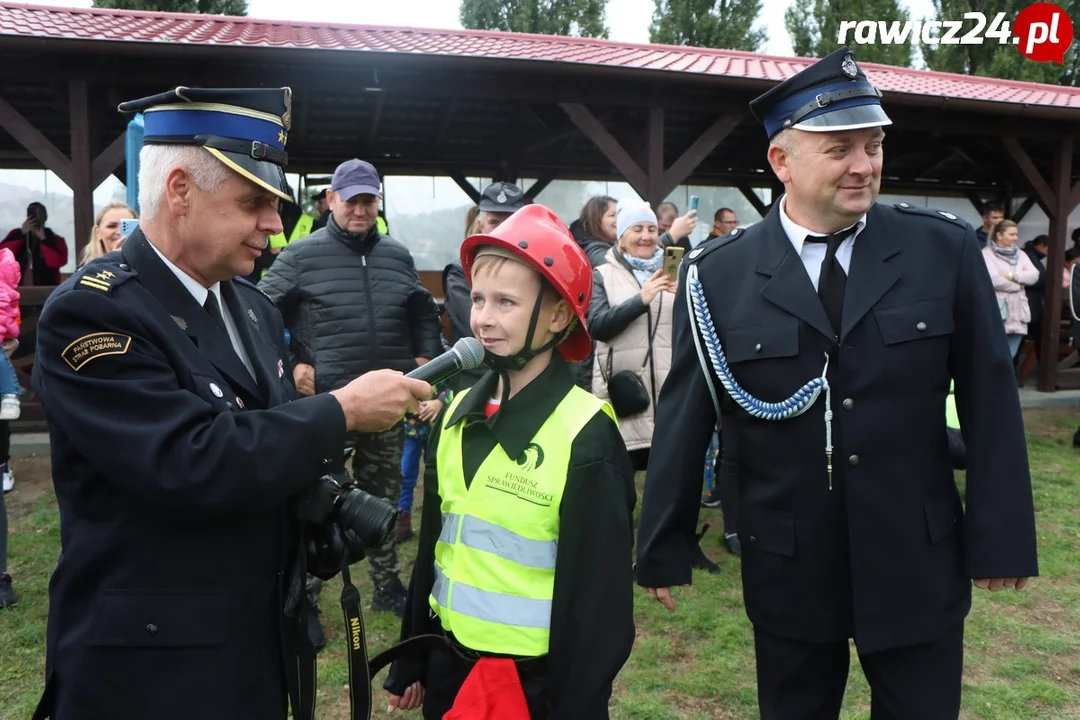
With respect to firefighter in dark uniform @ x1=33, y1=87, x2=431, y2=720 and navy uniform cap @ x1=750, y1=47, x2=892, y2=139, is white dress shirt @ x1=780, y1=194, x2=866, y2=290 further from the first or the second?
firefighter in dark uniform @ x1=33, y1=87, x2=431, y2=720

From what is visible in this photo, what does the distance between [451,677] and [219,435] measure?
33.5 inches

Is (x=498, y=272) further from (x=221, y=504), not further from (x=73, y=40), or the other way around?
(x=73, y=40)

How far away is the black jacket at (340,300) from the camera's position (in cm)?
386

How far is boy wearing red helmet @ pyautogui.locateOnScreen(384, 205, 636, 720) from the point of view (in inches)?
69.1

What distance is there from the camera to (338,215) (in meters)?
3.90

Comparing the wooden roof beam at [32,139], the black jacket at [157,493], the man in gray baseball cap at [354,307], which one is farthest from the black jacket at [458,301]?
the wooden roof beam at [32,139]

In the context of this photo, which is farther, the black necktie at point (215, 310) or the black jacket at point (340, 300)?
the black jacket at point (340, 300)

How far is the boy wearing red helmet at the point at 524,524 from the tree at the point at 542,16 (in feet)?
85.4

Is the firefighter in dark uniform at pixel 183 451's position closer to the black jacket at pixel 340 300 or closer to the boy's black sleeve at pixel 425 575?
the boy's black sleeve at pixel 425 575

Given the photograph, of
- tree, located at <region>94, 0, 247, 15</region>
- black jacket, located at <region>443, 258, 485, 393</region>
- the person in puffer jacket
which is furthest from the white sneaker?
tree, located at <region>94, 0, 247, 15</region>

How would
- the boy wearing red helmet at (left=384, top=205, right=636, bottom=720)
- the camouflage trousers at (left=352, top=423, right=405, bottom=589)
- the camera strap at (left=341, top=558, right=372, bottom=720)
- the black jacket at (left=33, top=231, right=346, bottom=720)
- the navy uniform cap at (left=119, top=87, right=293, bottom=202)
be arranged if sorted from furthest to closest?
the camouflage trousers at (left=352, top=423, right=405, bottom=589), the boy wearing red helmet at (left=384, top=205, right=636, bottom=720), the camera strap at (left=341, top=558, right=372, bottom=720), the navy uniform cap at (left=119, top=87, right=293, bottom=202), the black jacket at (left=33, top=231, right=346, bottom=720)

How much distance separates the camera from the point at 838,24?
2200 cm

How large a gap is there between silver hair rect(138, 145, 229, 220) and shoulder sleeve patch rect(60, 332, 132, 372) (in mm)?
329

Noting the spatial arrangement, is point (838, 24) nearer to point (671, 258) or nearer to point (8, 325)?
point (671, 258)
